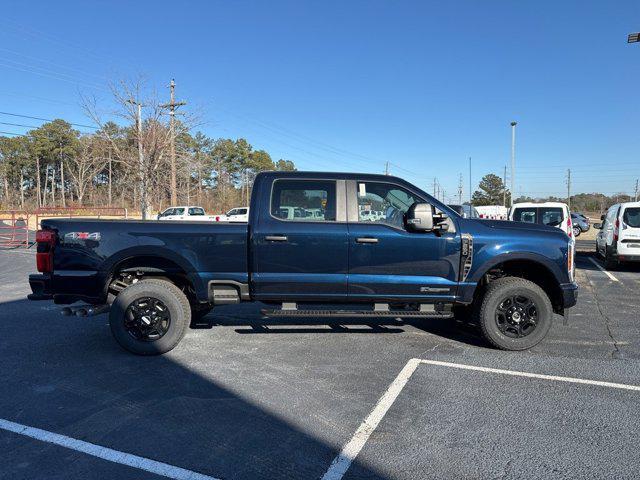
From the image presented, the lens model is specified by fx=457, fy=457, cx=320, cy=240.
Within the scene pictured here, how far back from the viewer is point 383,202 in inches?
206

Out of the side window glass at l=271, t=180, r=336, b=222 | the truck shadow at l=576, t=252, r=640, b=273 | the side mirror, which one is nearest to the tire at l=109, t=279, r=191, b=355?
the side window glass at l=271, t=180, r=336, b=222

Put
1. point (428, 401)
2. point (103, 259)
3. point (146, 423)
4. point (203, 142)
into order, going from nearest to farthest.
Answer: point (146, 423), point (428, 401), point (103, 259), point (203, 142)

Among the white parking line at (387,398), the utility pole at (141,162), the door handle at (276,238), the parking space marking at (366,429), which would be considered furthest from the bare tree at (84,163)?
the parking space marking at (366,429)

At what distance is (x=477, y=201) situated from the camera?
80875 millimetres

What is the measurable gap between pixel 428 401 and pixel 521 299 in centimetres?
204

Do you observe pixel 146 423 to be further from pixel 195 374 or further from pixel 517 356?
pixel 517 356

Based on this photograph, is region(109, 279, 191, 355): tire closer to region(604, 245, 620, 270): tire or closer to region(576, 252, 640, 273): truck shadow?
region(576, 252, 640, 273): truck shadow

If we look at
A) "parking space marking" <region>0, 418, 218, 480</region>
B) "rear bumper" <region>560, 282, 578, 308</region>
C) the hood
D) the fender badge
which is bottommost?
"parking space marking" <region>0, 418, 218, 480</region>

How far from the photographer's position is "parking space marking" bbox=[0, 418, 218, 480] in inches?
112

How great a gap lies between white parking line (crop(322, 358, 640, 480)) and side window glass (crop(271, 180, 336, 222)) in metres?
1.85

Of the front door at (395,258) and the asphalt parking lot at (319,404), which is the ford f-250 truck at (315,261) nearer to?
the front door at (395,258)

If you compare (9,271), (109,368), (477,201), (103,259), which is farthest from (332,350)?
(477,201)

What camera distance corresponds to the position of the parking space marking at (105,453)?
2848 millimetres

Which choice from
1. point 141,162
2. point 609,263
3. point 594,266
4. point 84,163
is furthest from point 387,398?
point 84,163
